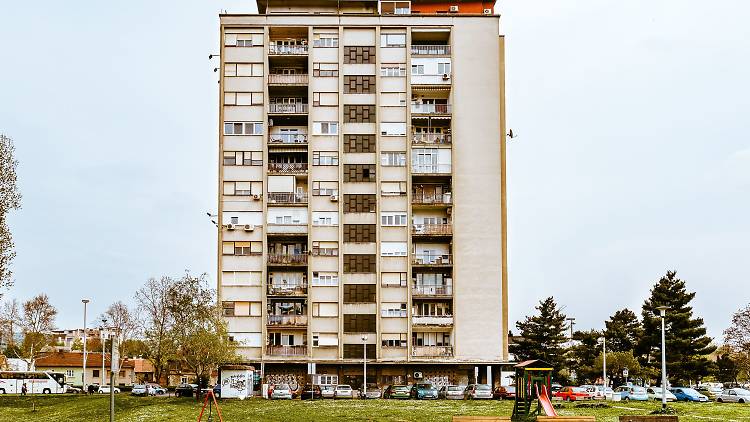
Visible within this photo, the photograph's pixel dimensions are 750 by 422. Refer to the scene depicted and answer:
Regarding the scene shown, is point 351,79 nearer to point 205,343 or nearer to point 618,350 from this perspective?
point 205,343

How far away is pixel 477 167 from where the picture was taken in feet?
306

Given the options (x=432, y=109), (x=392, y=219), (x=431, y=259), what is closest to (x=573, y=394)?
(x=431, y=259)

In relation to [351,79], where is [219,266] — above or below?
below

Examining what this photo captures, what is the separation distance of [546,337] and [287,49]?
47611mm

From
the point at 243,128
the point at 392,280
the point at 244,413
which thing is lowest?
the point at 244,413

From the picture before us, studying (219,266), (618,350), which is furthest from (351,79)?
(618,350)

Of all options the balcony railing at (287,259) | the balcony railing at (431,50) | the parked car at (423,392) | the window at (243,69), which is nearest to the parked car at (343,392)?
the parked car at (423,392)

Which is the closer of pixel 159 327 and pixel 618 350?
pixel 159 327

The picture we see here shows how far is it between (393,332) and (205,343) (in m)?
24.4

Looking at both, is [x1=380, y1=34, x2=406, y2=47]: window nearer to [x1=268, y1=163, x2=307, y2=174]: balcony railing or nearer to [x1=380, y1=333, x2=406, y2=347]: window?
[x1=268, y1=163, x2=307, y2=174]: balcony railing

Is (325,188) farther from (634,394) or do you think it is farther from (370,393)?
(634,394)

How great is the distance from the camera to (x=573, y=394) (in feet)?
257

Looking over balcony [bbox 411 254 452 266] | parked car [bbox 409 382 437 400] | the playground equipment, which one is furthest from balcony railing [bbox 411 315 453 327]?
the playground equipment

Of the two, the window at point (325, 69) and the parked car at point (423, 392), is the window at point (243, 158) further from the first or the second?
the parked car at point (423, 392)
